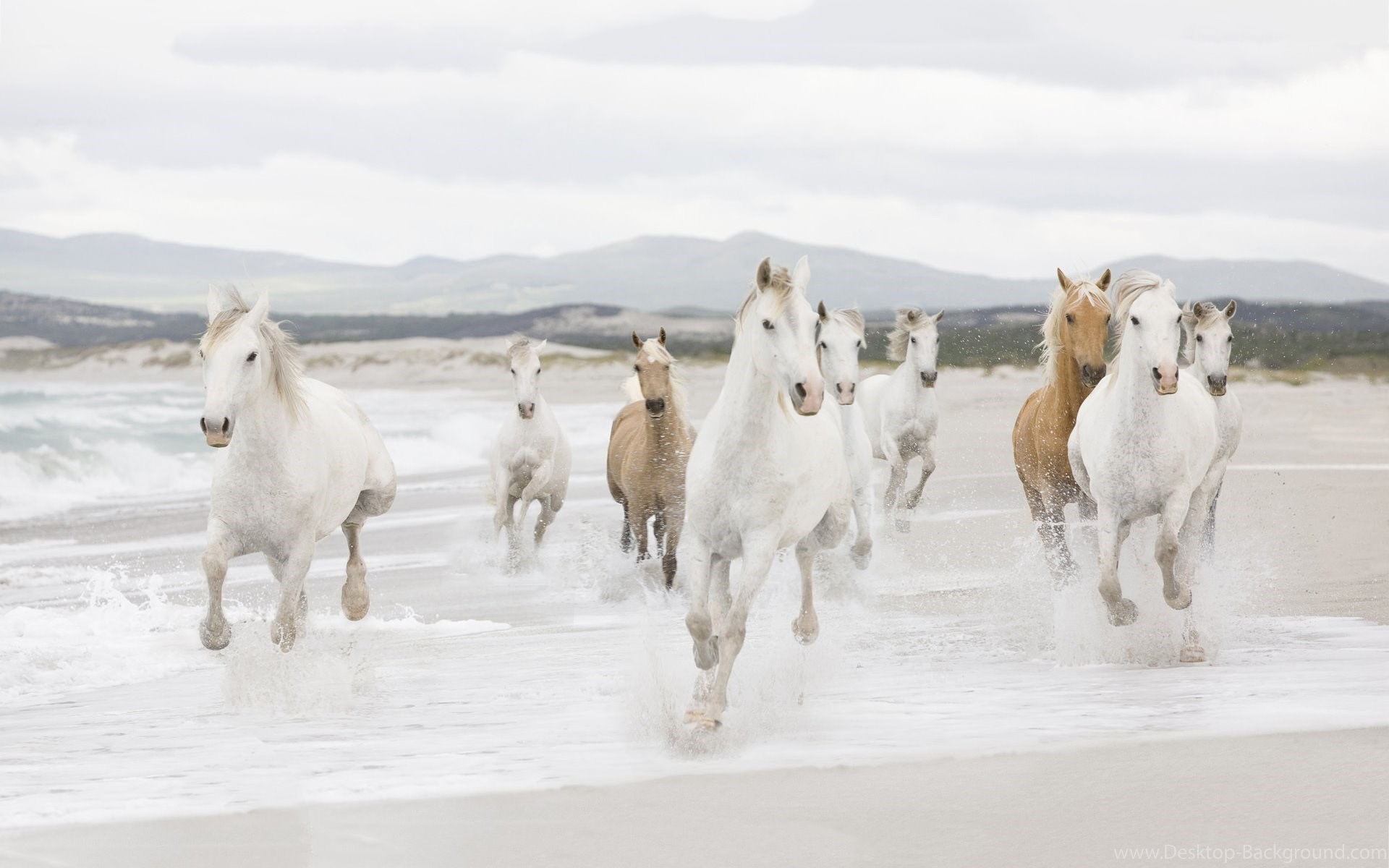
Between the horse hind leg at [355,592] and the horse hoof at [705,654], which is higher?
the horse hoof at [705,654]

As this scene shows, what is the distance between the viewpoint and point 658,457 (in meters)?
10.1

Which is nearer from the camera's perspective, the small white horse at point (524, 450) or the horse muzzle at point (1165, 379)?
the horse muzzle at point (1165, 379)

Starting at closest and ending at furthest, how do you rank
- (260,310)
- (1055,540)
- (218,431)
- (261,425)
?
(218,431) → (260,310) → (261,425) → (1055,540)

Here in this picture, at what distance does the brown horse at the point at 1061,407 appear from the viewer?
7773mm

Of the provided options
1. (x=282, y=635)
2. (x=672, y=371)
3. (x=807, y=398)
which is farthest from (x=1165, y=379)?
(x=282, y=635)

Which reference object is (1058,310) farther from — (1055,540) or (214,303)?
(214,303)

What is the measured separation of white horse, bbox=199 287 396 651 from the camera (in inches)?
253

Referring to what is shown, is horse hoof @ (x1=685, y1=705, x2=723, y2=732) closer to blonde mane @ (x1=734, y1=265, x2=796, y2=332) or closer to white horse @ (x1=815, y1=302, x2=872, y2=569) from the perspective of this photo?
white horse @ (x1=815, y1=302, x2=872, y2=569)

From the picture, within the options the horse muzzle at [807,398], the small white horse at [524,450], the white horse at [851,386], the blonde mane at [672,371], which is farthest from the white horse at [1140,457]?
the small white horse at [524,450]

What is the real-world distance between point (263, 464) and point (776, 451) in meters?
2.42

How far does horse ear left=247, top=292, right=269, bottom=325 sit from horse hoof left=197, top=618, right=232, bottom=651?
4.59 ft

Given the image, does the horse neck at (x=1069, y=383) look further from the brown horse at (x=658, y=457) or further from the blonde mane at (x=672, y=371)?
the brown horse at (x=658, y=457)

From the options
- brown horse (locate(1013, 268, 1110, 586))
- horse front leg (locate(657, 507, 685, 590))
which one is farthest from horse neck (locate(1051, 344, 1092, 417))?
horse front leg (locate(657, 507, 685, 590))

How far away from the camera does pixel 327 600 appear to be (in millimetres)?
10133
